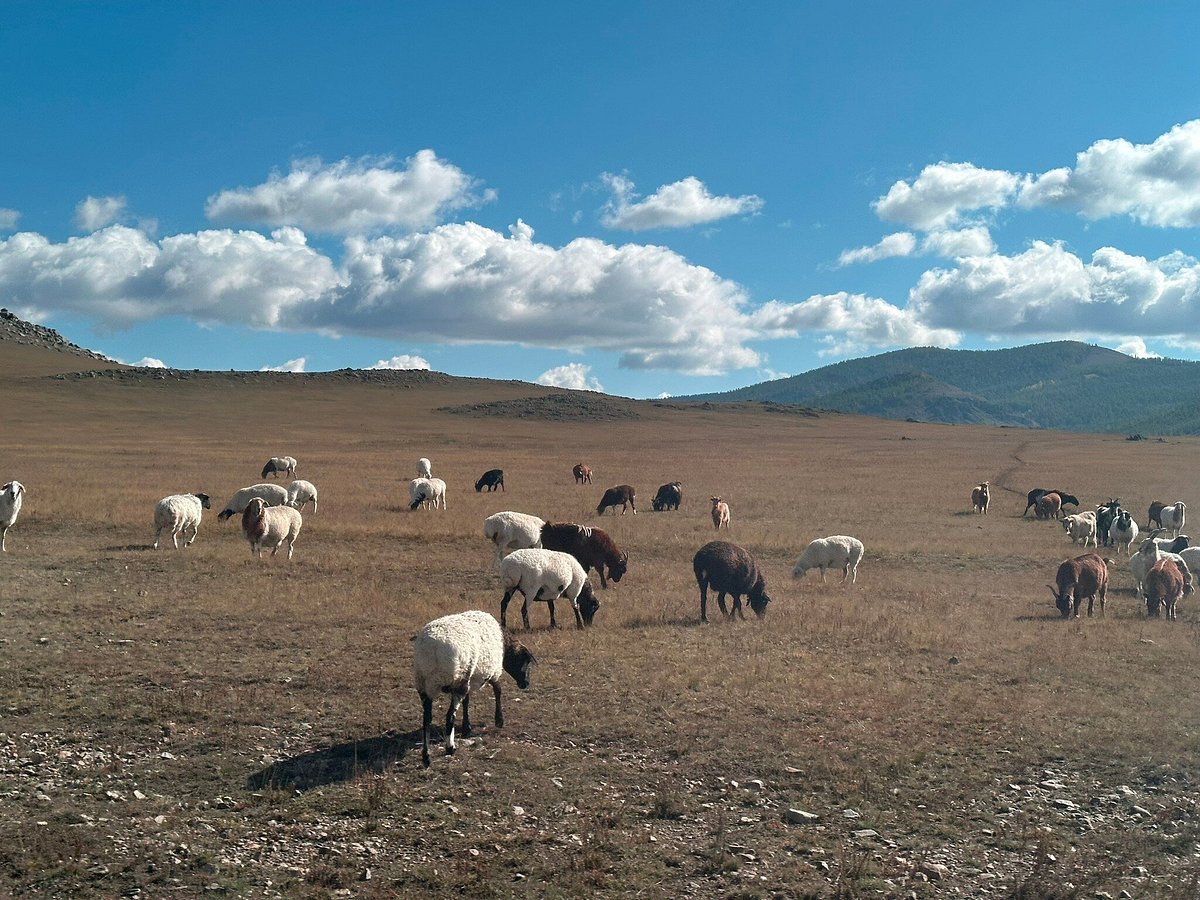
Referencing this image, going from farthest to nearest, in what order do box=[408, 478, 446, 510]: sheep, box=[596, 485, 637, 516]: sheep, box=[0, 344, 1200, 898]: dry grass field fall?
box=[596, 485, 637, 516]: sheep < box=[408, 478, 446, 510]: sheep < box=[0, 344, 1200, 898]: dry grass field

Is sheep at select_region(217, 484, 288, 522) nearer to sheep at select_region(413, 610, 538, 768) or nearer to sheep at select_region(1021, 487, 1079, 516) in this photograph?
sheep at select_region(413, 610, 538, 768)

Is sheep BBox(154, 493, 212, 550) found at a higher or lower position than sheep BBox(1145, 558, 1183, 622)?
higher

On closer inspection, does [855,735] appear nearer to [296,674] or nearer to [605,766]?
[605,766]

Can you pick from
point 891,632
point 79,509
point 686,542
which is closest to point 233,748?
point 891,632

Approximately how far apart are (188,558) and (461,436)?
205 feet

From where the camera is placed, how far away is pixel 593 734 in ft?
29.8

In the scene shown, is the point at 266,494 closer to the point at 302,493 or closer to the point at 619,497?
the point at 302,493

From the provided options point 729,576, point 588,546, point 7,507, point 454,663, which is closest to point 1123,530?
point 729,576

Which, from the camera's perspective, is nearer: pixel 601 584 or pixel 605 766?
pixel 605 766

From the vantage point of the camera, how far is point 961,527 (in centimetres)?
2834

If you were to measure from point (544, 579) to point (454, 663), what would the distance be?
190 inches

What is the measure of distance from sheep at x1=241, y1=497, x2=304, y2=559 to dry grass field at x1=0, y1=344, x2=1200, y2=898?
530mm

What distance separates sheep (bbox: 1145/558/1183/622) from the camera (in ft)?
51.6

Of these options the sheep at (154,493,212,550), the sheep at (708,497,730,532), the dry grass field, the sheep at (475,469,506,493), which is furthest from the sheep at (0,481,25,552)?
the sheep at (475,469,506,493)
